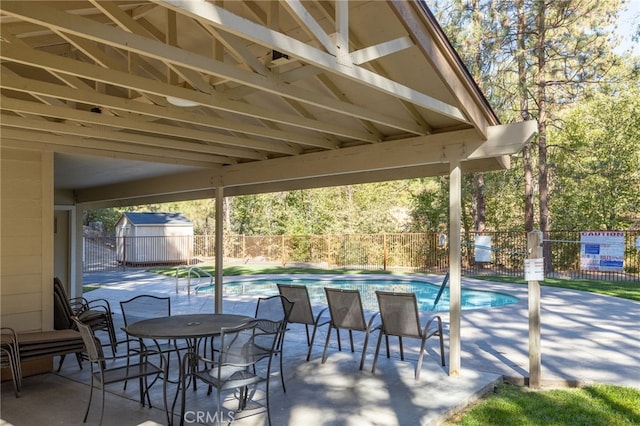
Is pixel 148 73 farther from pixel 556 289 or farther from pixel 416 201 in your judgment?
pixel 416 201

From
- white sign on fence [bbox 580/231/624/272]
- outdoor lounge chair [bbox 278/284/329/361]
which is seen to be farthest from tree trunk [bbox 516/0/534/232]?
outdoor lounge chair [bbox 278/284/329/361]

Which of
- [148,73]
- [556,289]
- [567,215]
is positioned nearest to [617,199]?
[567,215]

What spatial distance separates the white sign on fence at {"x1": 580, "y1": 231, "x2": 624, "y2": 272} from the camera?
905 cm

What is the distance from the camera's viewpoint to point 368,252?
61.9ft

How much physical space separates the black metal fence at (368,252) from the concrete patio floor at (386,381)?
775 centimetres

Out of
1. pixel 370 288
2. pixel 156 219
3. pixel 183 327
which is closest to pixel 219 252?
pixel 183 327

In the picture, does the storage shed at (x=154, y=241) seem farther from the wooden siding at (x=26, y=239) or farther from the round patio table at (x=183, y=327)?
the round patio table at (x=183, y=327)

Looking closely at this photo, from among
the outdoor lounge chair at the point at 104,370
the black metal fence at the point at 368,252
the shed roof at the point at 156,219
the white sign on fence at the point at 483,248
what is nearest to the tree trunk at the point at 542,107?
the black metal fence at the point at 368,252

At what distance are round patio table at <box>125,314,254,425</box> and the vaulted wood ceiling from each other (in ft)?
6.06

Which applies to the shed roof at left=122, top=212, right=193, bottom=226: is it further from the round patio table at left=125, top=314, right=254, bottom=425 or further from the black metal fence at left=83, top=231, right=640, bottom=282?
the round patio table at left=125, top=314, right=254, bottom=425

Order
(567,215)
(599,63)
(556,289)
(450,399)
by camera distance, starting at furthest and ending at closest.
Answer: (567,215)
(599,63)
(556,289)
(450,399)

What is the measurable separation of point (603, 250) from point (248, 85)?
923cm

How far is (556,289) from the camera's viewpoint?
11711 mm

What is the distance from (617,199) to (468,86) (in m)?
15.6
